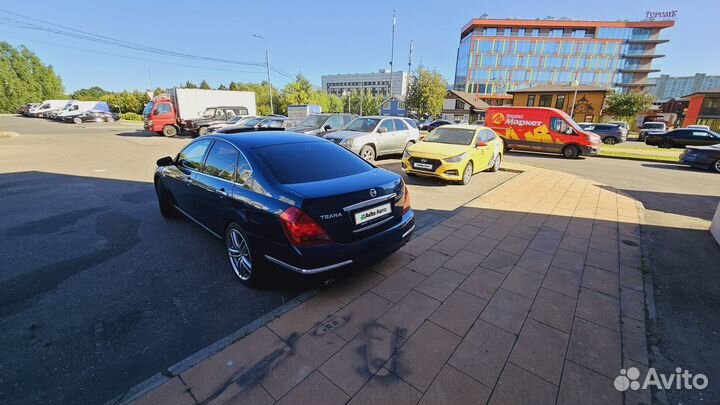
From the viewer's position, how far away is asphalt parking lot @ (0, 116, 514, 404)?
7.20 ft

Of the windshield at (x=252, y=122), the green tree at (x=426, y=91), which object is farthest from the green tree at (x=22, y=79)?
the green tree at (x=426, y=91)

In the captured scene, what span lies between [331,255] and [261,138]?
189cm

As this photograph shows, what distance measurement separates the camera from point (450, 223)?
504 centimetres

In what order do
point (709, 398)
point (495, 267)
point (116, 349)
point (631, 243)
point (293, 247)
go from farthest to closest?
point (631, 243) < point (495, 267) < point (293, 247) < point (116, 349) < point (709, 398)

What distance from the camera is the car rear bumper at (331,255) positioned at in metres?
2.61

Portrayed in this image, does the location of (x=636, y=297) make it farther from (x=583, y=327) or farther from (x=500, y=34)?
(x=500, y=34)

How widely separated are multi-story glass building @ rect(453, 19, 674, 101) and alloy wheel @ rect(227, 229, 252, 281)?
68602mm

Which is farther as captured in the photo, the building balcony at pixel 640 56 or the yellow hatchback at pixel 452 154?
the building balcony at pixel 640 56

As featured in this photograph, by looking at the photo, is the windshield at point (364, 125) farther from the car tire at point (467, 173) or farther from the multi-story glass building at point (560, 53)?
the multi-story glass building at point (560, 53)

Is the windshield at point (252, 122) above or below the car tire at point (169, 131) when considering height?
above

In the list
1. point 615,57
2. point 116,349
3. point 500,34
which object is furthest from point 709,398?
point 615,57

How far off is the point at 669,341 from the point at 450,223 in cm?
287

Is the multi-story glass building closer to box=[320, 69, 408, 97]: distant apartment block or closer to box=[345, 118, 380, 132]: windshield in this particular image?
box=[320, 69, 408, 97]: distant apartment block

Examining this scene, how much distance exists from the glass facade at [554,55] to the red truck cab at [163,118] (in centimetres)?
6099
